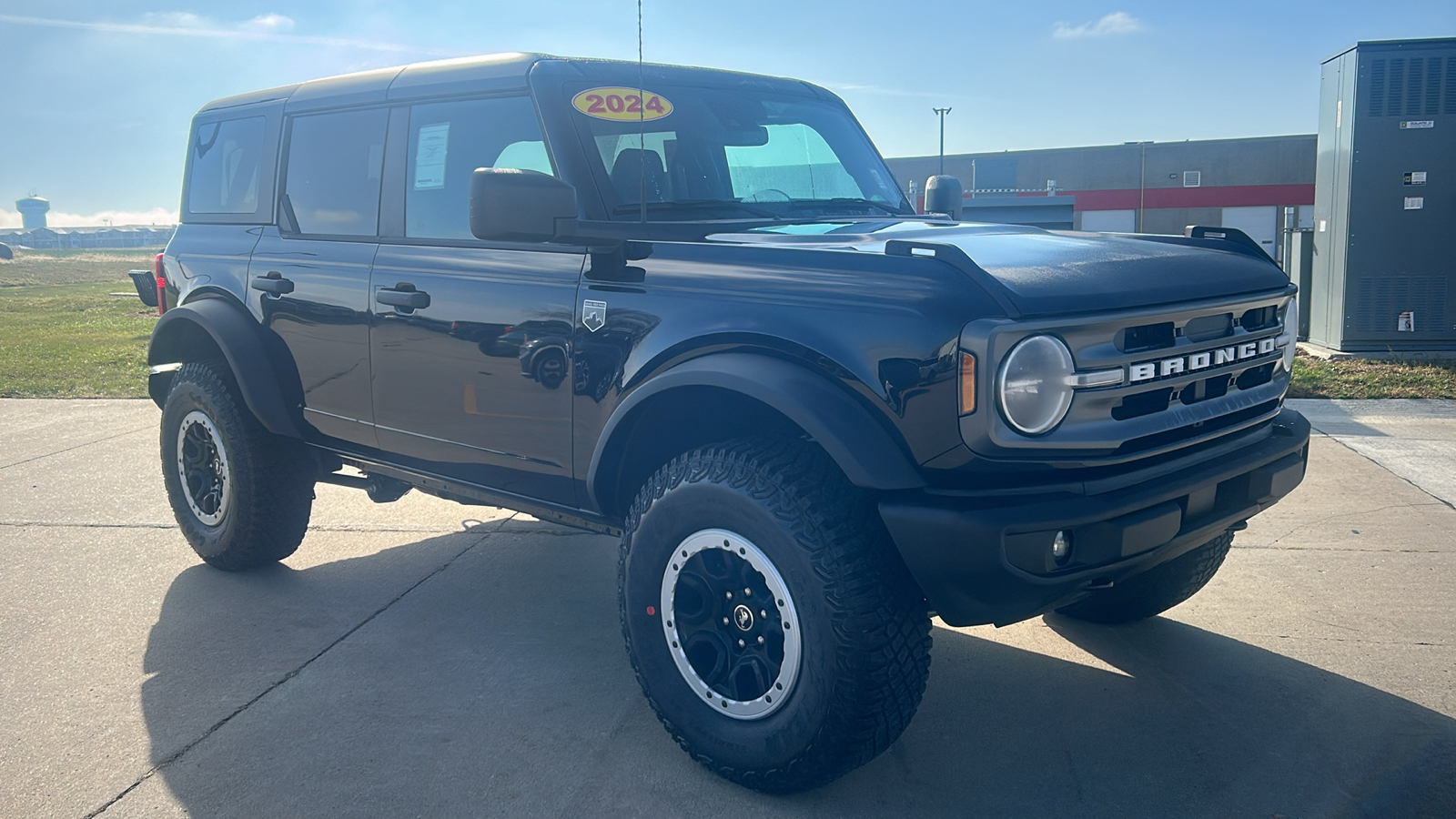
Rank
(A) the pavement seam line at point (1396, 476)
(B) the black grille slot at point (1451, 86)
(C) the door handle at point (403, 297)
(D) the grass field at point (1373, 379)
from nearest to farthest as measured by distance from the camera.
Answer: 1. (C) the door handle at point (403, 297)
2. (A) the pavement seam line at point (1396, 476)
3. (D) the grass field at point (1373, 379)
4. (B) the black grille slot at point (1451, 86)

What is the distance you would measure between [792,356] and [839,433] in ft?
0.94

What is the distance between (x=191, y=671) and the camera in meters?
3.79

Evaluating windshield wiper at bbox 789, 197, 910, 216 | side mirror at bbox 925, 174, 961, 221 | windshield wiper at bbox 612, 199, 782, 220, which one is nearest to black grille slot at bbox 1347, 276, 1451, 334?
side mirror at bbox 925, 174, 961, 221

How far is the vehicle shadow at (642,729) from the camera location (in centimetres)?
290

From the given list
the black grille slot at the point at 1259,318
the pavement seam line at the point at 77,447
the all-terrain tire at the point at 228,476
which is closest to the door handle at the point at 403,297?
the all-terrain tire at the point at 228,476

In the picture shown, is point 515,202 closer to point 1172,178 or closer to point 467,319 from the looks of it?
point 467,319

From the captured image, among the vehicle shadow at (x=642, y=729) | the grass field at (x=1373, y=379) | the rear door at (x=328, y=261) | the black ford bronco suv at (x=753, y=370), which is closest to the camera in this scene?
the black ford bronco suv at (x=753, y=370)

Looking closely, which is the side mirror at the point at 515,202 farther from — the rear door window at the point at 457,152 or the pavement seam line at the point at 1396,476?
the pavement seam line at the point at 1396,476

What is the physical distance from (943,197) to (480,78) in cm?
208

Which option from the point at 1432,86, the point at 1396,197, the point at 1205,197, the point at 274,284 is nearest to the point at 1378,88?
the point at 1432,86

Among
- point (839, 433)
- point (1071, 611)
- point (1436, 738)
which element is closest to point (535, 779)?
point (839, 433)

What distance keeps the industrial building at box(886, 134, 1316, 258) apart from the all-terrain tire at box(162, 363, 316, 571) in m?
29.3

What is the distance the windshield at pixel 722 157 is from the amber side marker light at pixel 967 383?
1.19 metres

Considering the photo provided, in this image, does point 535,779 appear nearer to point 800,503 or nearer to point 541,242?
point 800,503
